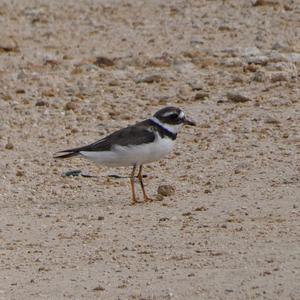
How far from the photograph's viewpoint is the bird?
12344mm

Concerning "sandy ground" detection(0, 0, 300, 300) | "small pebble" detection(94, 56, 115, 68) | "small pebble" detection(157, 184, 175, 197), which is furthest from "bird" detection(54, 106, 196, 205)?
"small pebble" detection(94, 56, 115, 68)

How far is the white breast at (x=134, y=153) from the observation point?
12.3 m

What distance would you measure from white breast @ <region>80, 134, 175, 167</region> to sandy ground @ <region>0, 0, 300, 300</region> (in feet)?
1.21

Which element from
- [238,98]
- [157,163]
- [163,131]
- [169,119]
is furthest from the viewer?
[238,98]

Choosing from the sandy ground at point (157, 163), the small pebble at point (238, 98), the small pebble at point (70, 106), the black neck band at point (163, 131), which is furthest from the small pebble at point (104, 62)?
the black neck band at point (163, 131)

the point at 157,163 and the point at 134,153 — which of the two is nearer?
the point at 134,153

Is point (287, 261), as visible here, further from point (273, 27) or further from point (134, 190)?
point (273, 27)

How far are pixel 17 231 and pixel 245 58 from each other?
23.2 ft

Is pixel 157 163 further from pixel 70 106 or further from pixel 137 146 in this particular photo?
pixel 70 106

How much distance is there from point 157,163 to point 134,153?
1.50m

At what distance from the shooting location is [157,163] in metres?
13.8

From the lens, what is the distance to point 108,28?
2061 cm

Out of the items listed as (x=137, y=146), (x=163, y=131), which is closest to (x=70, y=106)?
(x=163, y=131)

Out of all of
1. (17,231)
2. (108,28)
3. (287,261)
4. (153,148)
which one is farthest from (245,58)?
(287,261)
